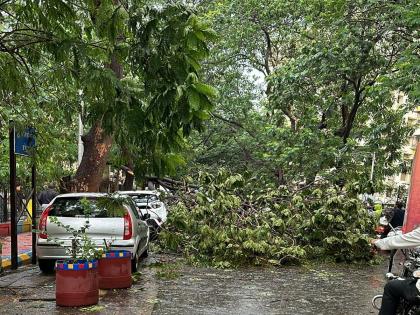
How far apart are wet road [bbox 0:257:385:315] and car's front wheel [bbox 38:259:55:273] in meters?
0.18

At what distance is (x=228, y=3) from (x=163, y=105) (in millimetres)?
16651

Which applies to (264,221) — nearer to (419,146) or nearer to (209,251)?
(209,251)

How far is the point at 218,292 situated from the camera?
9.27m

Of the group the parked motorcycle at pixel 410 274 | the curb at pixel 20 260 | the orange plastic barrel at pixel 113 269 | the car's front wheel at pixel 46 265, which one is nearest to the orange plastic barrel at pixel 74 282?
the orange plastic barrel at pixel 113 269

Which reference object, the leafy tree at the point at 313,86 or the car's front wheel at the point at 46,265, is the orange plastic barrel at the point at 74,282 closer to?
the car's front wheel at the point at 46,265

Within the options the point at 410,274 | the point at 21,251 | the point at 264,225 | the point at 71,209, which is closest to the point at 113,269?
the point at 71,209

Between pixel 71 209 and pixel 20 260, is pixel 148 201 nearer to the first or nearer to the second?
pixel 20 260

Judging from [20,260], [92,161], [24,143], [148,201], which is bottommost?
[20,260]

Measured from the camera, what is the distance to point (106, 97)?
516cm

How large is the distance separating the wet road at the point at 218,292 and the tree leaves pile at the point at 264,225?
1.84ft

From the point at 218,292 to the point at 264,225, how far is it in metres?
3.72

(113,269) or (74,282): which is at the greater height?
(74,282)

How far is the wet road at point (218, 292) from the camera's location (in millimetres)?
7969

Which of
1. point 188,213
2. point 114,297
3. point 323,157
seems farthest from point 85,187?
point 323,157
